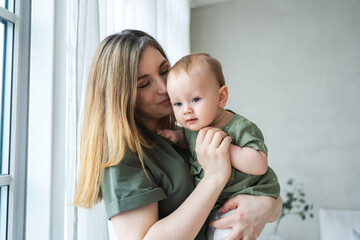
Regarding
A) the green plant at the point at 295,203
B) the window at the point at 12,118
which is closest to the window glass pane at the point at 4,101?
the window at the point at 12,118

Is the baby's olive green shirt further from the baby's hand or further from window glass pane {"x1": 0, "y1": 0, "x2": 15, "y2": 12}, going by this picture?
window glass pane {"x1": 0, "y1": 0, "x2": 15, "y2": 12}

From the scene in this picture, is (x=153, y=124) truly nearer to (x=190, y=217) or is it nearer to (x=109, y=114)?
(x=109, y=114)

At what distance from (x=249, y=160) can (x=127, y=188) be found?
1.26 ft

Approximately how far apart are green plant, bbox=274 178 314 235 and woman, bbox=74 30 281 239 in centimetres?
188

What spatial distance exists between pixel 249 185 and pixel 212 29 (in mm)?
2583

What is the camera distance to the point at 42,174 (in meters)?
1.07

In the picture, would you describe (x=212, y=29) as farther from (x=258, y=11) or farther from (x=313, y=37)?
(x=313, y=37)

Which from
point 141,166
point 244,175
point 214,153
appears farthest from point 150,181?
point 244,175

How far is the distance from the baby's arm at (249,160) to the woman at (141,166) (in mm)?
42

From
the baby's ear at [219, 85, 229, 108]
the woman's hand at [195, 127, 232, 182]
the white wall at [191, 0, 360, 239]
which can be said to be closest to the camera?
the woman's hand at [195, 127, 232, 182]

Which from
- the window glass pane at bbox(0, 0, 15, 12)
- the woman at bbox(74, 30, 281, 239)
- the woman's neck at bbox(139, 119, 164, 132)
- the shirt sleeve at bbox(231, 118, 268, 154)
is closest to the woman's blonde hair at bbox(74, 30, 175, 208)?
the woman at bbox(74, 30, 281, 239)

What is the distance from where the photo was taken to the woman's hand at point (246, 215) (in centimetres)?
89

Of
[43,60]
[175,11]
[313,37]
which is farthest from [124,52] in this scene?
[313,37]

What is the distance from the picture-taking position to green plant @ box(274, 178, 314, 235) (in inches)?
106
